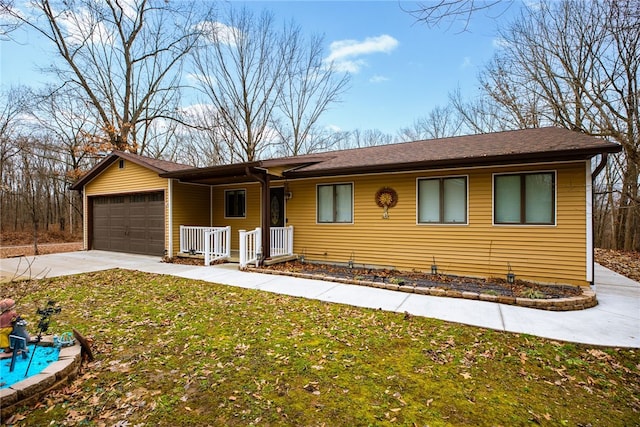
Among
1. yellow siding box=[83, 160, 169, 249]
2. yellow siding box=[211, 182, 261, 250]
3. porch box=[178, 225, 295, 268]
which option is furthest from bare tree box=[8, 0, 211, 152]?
porch box=[178, 225, 295, 268]

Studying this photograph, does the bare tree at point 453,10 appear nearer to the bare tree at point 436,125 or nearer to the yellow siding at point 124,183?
the yellow siding at point 124,183

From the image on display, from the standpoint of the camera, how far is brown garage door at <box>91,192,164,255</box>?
11.4m

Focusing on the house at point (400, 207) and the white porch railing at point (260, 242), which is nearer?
the house at point (400, 207)

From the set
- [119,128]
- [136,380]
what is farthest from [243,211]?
[119,128]

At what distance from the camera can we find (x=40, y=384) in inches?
105

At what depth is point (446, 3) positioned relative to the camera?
3271 millimetres

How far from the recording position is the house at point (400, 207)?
669 centimetres

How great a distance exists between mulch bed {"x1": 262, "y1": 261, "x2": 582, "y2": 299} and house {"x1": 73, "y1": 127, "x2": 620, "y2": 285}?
34 centimetres

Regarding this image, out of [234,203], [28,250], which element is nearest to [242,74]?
[234,203]

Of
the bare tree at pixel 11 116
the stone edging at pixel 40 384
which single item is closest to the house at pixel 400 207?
the stone edging at pixel 40 384

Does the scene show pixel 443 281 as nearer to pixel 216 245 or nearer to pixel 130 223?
pixel 216 245

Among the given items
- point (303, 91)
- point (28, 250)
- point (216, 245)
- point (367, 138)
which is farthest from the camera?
point (367, 138)

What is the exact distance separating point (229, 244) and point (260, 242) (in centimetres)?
148

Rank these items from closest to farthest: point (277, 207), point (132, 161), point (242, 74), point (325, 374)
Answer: point (325, 374)
point (277, 207)
point (132, 161)
point (242, 74)
